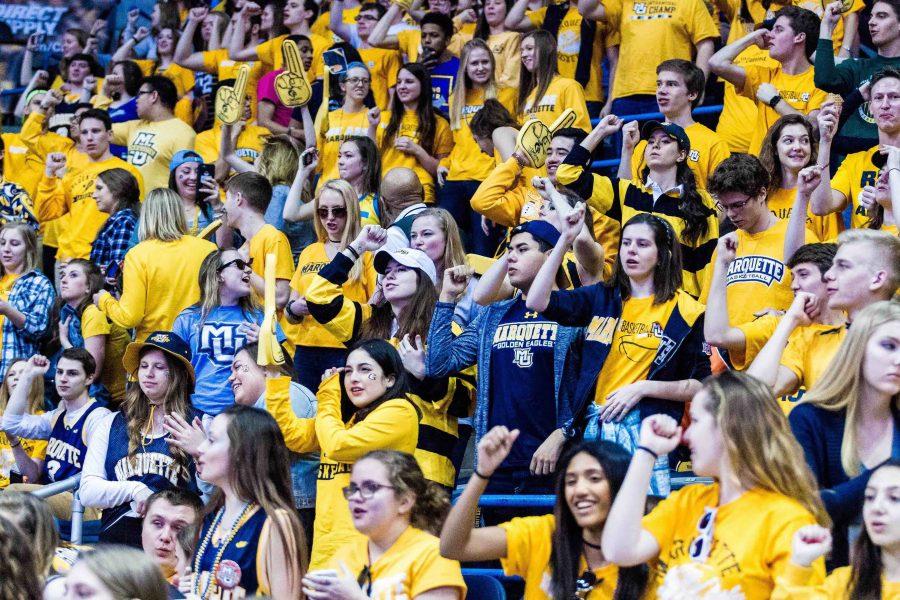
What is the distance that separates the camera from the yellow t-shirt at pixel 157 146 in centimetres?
1068

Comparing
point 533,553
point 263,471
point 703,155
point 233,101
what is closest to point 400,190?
point 703,155

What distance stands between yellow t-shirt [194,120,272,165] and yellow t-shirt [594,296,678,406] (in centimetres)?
536

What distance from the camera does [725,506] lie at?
12.7 ft

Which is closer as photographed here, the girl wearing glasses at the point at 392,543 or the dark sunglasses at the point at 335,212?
the girl wearing glasses at the point at 392,543

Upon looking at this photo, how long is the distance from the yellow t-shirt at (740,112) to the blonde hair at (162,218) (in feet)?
10.8

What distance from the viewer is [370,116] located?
9516mm

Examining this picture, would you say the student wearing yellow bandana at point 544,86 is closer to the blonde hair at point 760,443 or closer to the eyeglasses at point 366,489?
the eyeglasses at point 366,489

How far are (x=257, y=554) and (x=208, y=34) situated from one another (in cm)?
865

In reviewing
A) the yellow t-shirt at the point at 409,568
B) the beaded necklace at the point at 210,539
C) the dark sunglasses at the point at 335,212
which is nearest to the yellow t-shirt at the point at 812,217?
the dark sunglasses at the point at 335,212

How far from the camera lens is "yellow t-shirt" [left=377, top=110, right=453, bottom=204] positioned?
9.42m

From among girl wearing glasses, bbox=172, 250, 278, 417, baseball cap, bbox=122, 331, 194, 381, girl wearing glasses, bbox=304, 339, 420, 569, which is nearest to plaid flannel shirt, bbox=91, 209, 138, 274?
girl wearing glasses, bbox=172, 250, 278, 417

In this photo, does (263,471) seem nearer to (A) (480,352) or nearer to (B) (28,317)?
(A) (480,352)

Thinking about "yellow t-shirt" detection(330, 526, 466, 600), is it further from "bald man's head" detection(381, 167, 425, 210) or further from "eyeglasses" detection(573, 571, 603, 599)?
"bald man's head" detection(381, 167, 425, 210)

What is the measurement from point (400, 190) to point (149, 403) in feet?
7.86
